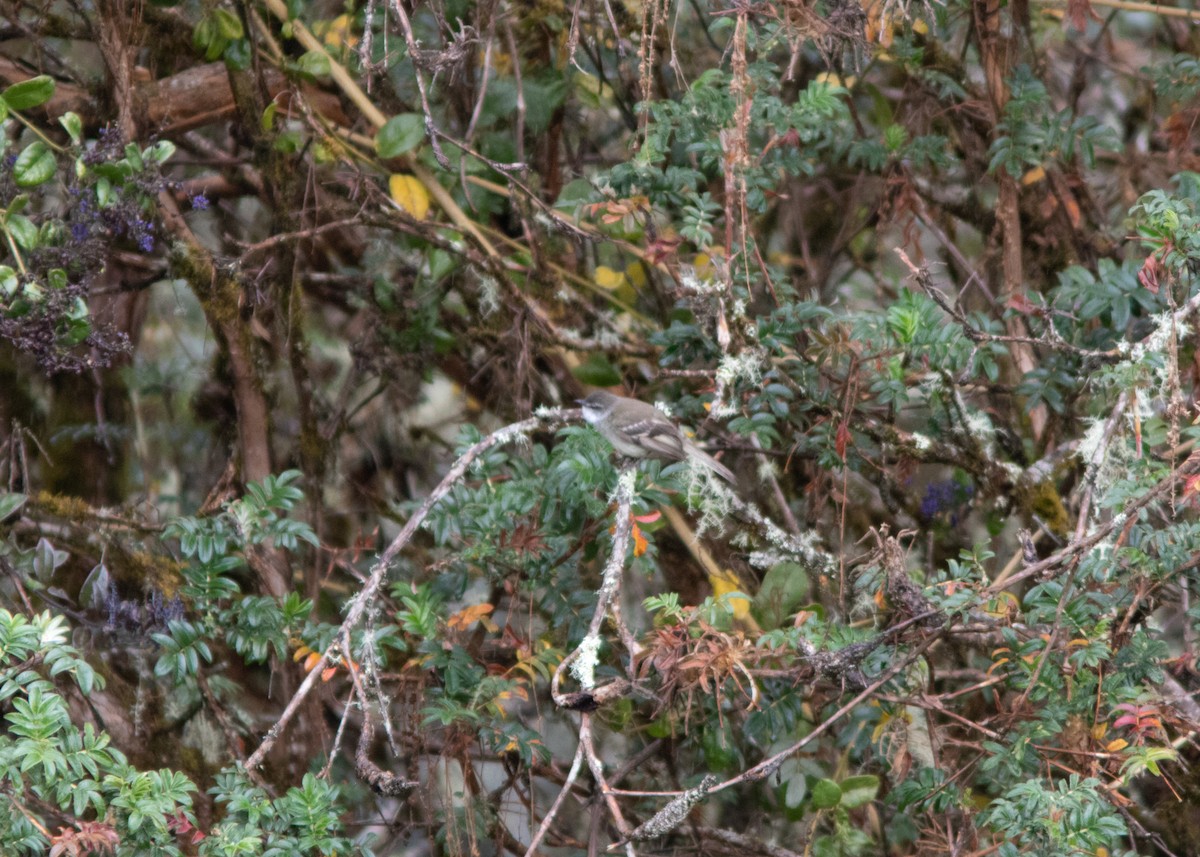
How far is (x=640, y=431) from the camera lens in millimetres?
4262

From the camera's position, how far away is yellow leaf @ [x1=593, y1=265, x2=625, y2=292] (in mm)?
5031

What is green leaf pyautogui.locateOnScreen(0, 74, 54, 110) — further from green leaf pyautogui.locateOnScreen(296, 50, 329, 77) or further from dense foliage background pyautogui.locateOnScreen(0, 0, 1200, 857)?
green leaf pyautogui.locateOnScreen(296, 50, 329, 77)

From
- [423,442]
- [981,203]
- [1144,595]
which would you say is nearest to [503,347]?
[423,442]

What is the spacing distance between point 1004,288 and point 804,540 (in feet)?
4.92

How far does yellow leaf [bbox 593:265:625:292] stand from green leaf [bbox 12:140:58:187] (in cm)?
212

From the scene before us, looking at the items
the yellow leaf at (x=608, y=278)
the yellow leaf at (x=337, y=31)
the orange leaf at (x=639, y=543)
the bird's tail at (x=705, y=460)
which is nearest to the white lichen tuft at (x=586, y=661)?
the orange leaf at (x=639, y=543)

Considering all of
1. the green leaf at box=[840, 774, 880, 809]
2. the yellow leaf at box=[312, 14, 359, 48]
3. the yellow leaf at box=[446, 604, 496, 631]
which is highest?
the yellow leaf at box=[312, 14, 359, 48]

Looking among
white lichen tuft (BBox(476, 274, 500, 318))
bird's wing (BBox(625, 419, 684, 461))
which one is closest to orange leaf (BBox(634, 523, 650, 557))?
bird's wing (BBox(625, 419, 684, 461))

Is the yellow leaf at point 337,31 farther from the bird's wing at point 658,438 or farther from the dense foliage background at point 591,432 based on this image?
the bird's wing at point 658,438

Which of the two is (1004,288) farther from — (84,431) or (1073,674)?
(84,431)

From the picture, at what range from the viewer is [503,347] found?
491cm

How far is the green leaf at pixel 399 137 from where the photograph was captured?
440 centimetres

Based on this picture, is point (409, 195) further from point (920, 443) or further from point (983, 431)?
point (983, 431)

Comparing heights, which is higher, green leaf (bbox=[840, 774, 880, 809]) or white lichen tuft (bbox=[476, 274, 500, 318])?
white lichen tuft (bbox=[476, 274, 500, 318])
